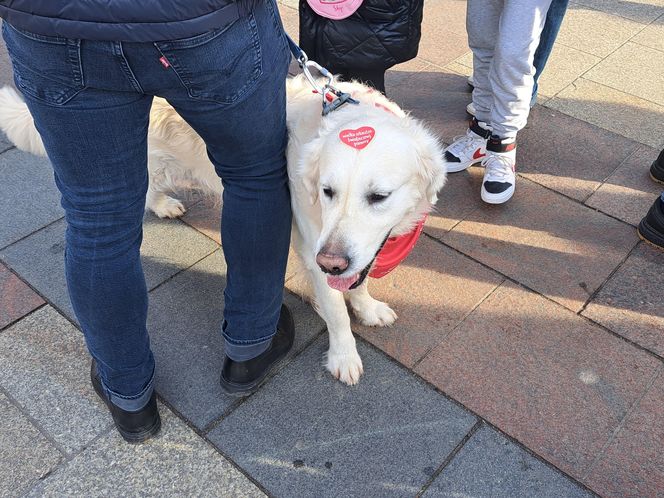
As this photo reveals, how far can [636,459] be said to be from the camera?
7.28ft

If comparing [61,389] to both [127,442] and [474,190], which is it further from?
[474,190]

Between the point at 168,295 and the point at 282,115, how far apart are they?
137 cm

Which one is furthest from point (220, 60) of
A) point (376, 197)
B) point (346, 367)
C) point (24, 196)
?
point (24, 196)

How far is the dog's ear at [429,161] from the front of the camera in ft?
7.31

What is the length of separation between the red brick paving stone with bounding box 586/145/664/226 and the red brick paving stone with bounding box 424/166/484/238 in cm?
64

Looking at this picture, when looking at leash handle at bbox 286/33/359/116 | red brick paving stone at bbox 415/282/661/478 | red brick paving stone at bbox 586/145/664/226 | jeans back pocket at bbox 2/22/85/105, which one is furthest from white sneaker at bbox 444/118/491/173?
jeans back pocket at bbox 2/22/85/105

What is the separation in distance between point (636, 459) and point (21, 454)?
2.34 metres

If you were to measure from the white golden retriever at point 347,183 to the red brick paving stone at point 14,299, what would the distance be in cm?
104

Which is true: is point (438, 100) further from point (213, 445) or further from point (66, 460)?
point (66, 460)

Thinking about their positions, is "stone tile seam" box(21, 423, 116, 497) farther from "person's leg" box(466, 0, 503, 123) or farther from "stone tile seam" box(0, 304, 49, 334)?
"person's leg" box(466, 0, 503, 123)

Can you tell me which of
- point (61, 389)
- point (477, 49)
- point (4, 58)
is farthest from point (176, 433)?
point (4, 58)

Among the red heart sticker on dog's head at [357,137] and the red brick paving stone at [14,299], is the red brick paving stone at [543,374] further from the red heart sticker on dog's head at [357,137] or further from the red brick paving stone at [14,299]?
the red brick paving stone at [14,299]

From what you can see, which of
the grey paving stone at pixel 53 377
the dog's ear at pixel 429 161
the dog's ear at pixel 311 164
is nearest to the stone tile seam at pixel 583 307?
the dog's ear at pixel 429 161

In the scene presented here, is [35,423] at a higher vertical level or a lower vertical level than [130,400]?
lower
